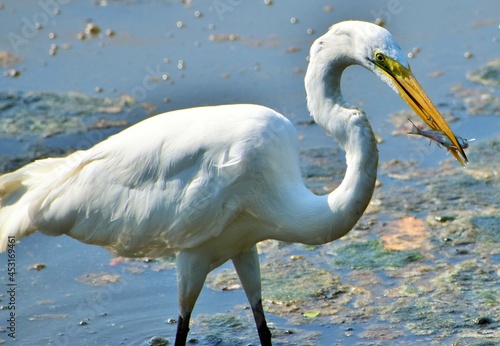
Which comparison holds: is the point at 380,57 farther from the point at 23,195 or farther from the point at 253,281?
the point at 23,195

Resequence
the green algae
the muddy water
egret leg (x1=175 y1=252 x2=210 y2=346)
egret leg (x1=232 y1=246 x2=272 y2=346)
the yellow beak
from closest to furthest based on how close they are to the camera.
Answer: the yellow beak, egret leg (x1=175 y1=252 x2=210 y2=346), egret leg (x1=232 y1=246 x2=272 y2=346), the muddy water, the green algae

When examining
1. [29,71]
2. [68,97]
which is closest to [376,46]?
[68,97]

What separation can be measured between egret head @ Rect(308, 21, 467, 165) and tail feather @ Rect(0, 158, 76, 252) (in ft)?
4.61

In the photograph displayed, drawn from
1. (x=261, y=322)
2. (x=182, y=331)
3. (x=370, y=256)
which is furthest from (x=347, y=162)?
(x=370, y=256)

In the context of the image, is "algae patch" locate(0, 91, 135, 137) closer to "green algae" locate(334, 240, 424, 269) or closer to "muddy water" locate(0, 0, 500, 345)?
"muddy water" locate(0, 0, 500, 345)

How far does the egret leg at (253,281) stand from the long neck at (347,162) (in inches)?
16.0

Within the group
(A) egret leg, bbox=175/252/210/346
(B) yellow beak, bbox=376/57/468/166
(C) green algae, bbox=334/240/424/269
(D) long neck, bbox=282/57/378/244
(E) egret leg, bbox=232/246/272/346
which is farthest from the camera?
(C) green algae, bbox=334/240/424/269

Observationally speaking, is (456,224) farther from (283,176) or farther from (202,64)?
(202,64)

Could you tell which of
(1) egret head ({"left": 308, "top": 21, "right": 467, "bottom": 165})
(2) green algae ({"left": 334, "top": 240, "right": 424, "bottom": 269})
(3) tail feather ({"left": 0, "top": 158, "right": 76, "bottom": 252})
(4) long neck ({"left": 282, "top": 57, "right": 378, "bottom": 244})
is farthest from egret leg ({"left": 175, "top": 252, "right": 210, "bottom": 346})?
(2) green algae ({"left": 334, "top": 240, "right": 424, "bottom": 269})

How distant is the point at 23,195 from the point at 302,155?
2.39m

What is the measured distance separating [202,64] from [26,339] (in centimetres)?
368

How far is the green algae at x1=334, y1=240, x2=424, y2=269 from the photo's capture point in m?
4.97

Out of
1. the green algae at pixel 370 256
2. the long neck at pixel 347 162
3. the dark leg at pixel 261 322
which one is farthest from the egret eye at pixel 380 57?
the green algae at pixel 370 256

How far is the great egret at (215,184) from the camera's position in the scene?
3.51 meters
